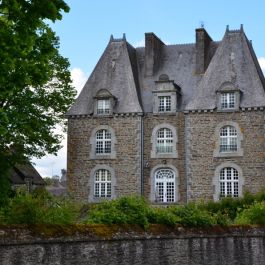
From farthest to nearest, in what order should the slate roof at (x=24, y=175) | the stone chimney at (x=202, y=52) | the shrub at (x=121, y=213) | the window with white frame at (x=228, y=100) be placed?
1. the slate roof at (x=24, y=175)
2. the stone chimney at (x=202, y=52)
3. the window with white frame at (x=228, y=100)
4. the shrub at (x=121, y=213)

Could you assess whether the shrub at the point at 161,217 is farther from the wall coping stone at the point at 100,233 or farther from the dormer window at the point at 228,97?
the dormer window at the point at 228,97

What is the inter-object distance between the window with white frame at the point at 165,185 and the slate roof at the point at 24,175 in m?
15.7

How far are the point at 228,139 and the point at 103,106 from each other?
29.4 ft

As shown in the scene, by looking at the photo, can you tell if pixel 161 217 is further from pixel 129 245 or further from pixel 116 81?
pixel 116 81

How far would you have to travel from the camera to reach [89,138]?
4259 centimetres

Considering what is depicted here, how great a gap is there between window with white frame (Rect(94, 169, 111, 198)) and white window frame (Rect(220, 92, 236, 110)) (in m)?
8.97

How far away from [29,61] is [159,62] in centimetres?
3092

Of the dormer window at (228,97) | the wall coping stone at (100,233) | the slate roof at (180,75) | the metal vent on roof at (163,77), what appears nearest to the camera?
the wall coping stone at (100,233)

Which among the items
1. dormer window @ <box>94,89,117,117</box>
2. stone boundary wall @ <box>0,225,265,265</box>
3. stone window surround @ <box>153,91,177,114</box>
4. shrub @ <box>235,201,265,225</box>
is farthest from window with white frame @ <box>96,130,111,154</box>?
stone boundary wall @ <box>0,225,265,265</box>

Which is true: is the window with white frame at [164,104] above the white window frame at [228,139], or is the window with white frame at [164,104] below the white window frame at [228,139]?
above

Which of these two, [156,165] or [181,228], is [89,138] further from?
[181,228]

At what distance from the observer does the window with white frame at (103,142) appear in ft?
138

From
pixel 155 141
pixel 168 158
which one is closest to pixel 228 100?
pixel 168 158

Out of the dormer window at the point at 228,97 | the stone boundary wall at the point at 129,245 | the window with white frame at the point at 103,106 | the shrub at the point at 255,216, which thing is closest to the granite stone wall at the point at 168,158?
the window with white frame at the point at 103,106
